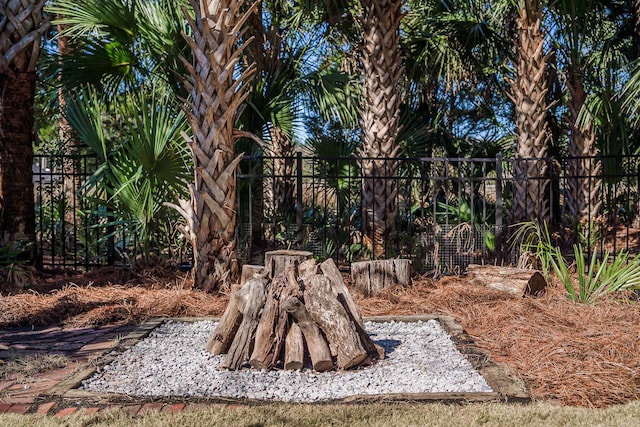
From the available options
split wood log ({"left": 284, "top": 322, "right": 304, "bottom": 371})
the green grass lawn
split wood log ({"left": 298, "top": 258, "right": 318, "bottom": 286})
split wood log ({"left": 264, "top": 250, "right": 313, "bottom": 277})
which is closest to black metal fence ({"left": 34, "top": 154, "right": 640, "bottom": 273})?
split wood log ({"left": 264, "top": 250, "right": 313, "bottom": 277})

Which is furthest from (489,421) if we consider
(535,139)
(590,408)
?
(535,139)

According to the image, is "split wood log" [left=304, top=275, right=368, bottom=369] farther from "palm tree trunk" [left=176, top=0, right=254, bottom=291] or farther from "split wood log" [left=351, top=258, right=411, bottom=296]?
"palm tree trunk" [left=176, top=0, right=254, bottom=291]

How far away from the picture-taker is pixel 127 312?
5.34 meters

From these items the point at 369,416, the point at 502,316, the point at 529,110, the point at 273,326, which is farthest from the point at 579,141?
the point at 369,416

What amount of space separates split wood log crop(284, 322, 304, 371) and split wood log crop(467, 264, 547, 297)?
250cm

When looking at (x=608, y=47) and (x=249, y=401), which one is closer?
(x=249, y=401)

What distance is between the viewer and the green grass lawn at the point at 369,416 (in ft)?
9.38

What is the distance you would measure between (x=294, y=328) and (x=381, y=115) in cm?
464

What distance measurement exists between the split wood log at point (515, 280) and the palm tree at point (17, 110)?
4.85 m

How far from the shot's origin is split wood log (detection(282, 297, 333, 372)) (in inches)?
146

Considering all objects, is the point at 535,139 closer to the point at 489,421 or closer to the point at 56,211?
the point at 489,421

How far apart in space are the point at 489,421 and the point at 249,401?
1.19m

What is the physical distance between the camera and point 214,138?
583 centimetres

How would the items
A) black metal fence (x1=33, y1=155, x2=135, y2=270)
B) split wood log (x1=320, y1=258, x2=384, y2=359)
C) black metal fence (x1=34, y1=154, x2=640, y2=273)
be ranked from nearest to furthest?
split wood log (x1=320, y1=258, x2=384, y2=359)
black metal fence (x1=34, y1=154, x2=640, y2=273)
black metal fence (x1=33, y1=155, x2=135, y2=270)
